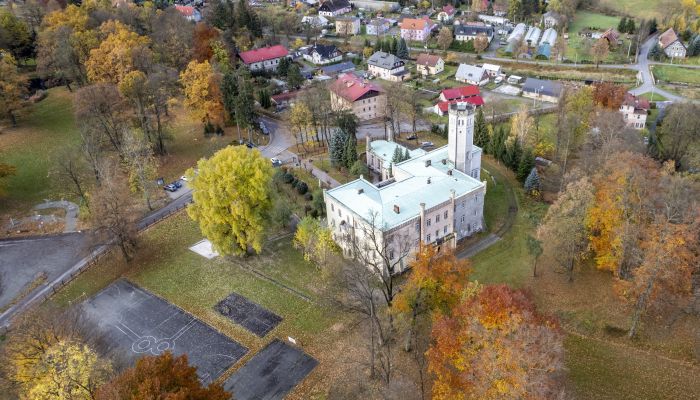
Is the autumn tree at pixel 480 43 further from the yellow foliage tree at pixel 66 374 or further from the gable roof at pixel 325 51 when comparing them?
the yellow foliage tree at pixel 66 374

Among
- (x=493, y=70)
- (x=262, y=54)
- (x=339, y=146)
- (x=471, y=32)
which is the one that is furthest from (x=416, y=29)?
(x=339, y=146)

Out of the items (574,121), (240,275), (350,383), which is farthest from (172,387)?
(574,121)

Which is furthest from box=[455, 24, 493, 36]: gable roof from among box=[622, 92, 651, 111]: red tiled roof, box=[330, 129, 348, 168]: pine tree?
box=[330, 129, 348, 168]: pine tree

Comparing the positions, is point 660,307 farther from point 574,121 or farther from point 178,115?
point 178,115

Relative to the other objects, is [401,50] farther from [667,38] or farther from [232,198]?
[232,198]

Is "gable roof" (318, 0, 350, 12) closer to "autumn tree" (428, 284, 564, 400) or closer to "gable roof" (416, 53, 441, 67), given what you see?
"gable roof" (416, 53, 441, 67)

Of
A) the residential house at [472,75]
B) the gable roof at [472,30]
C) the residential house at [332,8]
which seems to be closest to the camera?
the residential house at [472,75]

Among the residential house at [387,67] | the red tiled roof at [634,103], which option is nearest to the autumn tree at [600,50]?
the red tiled roof at [634,103]
